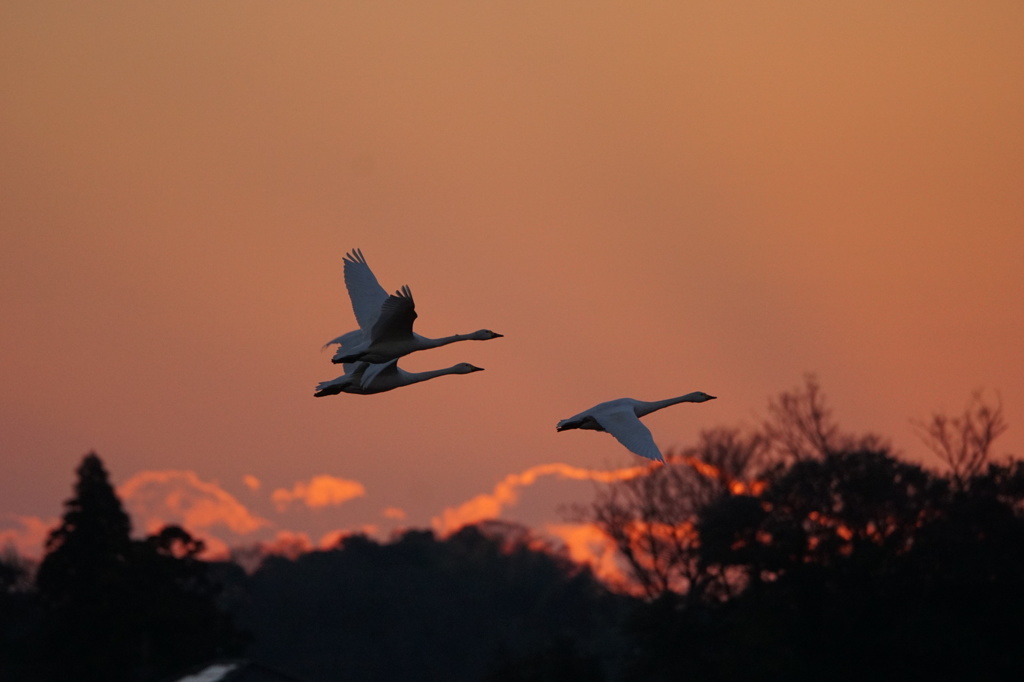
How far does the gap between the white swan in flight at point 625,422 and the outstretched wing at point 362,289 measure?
15.7ft

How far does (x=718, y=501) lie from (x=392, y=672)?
90.8ft

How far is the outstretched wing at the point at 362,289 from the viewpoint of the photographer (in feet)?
88.3

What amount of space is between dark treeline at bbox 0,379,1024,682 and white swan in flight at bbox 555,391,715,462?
79.2 ft

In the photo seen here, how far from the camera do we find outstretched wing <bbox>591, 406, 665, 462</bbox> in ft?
68.6

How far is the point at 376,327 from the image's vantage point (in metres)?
23.8

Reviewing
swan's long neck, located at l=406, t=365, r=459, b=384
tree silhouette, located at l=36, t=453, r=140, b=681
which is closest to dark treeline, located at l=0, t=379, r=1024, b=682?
tree silhouette, located at l=36, t=453, r=140, b=681

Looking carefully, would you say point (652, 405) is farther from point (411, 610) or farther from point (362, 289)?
point (411, 610)

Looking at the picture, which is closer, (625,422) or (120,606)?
(625,422)

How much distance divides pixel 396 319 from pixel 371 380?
2.35m

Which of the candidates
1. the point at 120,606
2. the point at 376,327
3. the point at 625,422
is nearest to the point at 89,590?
the point at 120,606

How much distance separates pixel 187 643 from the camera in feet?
191

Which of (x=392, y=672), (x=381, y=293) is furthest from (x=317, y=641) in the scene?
(x=381, y=293)

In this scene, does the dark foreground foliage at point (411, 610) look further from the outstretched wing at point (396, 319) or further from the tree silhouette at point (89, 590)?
the outstretched wing at point (396, 319)

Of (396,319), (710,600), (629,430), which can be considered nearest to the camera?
(629,430)
